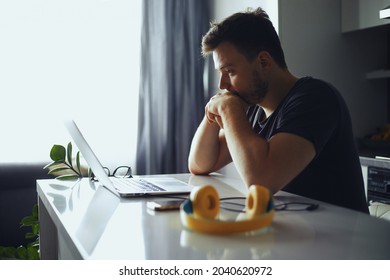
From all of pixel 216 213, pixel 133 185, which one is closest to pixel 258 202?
pixel 216 213

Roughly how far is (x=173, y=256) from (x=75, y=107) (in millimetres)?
2187

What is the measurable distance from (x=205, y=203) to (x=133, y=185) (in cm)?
53

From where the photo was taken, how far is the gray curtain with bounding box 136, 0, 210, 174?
290 cm

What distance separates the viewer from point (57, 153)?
5.57ft

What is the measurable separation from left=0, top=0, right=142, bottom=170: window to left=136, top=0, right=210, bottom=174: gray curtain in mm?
64

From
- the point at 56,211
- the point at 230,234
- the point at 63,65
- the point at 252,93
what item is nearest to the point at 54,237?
the point at 56,211

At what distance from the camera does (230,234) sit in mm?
790

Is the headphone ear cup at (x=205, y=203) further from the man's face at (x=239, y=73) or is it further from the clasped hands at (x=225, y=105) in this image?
the man's face at (x=239, y=73)

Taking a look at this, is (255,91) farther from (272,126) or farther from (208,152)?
(208,152)

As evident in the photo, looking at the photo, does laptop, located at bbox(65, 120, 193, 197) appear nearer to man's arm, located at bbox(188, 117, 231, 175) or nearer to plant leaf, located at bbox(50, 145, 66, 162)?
man's arm, located at bbox(188, 117, 231, 175)

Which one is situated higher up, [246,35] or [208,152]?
Answer: [246,35]

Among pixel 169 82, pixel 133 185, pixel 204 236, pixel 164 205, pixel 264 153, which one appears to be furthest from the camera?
pixel 169 82

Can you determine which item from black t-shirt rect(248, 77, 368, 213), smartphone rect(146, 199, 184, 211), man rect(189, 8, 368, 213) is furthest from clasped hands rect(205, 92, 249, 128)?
smartphone rect(146, 199, 184, 211)

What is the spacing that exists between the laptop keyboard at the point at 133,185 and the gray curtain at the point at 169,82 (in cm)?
142
